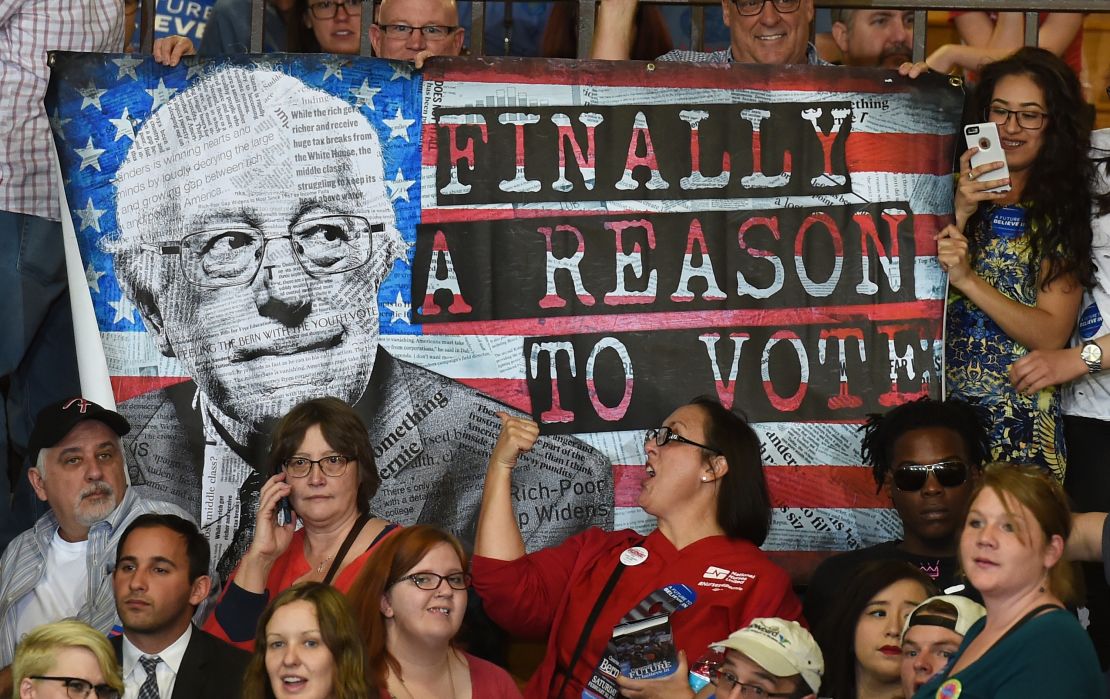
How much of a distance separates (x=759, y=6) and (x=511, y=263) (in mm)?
1177

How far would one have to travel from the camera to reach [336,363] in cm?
489

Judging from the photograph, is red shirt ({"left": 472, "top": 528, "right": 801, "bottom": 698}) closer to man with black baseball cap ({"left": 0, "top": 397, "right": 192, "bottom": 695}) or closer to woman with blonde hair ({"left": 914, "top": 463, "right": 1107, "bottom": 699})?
woman with blonde hair ({"left": 914, "top": 463, "right": 1107, "bottom": 699})

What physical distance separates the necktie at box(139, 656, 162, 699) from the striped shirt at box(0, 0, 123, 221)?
5.62ft

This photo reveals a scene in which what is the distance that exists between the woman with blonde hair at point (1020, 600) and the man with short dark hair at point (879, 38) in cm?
262

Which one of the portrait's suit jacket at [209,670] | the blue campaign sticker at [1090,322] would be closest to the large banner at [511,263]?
the blue campaign sticker at [1090,322]

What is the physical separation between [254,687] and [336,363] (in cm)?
A: 142

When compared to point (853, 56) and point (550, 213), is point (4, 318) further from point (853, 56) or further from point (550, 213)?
point (853, 56)

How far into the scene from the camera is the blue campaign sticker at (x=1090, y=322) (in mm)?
4824

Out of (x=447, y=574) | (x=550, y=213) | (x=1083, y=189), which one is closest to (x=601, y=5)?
(x=550, y=213)

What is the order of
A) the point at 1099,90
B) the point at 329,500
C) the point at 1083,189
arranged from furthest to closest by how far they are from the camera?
the point at 1099,90 → the point at 1083,189 → the point at 329,500

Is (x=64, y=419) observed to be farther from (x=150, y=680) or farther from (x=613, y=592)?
(x=613, y=592)

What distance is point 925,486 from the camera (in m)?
4.49

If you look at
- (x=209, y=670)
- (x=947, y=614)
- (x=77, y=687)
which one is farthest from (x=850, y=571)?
(x=77, y=687)

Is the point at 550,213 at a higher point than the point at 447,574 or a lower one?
higher
